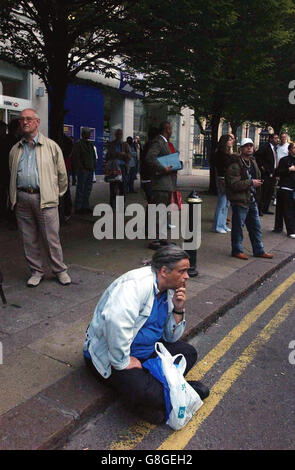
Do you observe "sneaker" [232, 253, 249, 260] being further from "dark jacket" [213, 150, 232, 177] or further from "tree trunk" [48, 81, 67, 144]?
"tree trunk" [48, 81, 67, 144]

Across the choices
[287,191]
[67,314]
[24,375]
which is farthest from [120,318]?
[287,191]

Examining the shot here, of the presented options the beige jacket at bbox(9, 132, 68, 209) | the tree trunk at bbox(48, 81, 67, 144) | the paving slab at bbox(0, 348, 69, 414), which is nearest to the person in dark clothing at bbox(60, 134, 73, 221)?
the tree trunk at bbox(48, 81, 67, 144)

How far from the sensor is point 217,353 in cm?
372

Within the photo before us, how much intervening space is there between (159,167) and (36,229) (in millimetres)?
2241

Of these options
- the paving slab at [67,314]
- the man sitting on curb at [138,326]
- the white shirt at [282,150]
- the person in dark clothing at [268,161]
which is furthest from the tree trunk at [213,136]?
the man sitting on curb at [138,326]

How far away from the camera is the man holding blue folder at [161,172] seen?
21.3ft

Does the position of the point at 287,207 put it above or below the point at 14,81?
below

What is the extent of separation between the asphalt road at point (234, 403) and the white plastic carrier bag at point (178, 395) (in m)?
0.08

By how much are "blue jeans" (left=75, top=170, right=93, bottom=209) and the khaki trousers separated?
459 cm

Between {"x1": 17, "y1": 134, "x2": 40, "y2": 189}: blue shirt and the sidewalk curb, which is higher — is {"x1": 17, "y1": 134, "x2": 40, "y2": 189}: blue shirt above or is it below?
above

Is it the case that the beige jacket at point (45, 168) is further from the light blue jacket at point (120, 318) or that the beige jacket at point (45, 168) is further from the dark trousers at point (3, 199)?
the dark trousers at point (3, 199)

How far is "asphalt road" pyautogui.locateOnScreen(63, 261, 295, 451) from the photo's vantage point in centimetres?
256

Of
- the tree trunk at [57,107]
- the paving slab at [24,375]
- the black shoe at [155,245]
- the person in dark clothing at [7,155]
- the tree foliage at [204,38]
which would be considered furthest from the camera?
the tree trunk at [57,107]

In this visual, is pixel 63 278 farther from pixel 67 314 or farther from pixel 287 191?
pixel 287 191
